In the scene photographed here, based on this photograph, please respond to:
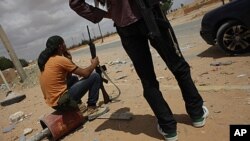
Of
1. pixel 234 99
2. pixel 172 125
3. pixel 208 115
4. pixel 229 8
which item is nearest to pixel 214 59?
pixel 229 8

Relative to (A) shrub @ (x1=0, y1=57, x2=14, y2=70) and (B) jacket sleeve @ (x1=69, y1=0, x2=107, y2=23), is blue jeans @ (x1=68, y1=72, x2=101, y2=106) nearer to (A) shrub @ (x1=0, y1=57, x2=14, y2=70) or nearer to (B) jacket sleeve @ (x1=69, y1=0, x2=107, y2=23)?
(B) jacket sleeve @ (x1=69, y1=0, x2=107, y2=23)

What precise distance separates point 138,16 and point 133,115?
2.06 meters

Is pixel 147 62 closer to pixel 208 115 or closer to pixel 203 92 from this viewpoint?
pixel 208 115

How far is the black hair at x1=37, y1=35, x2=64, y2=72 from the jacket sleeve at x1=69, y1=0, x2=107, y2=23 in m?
1.57

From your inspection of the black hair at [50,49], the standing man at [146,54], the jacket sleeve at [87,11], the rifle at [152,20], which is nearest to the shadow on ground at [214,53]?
the standing man at [146,54]

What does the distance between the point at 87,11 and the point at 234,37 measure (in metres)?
4.52

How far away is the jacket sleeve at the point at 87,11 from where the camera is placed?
359 cm

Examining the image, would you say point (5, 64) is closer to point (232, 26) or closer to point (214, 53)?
point (214, 53)

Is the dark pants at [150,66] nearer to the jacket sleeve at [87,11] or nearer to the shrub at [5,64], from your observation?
the jacket sleeve at [87,11]

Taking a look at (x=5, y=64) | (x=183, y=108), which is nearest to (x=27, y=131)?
(x=183, y=108)

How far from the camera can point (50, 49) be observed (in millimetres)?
5121

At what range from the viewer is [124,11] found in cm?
336

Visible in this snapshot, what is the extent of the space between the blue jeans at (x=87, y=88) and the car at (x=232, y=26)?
3230mm

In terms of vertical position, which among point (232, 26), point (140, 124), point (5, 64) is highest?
point (232, 26)
